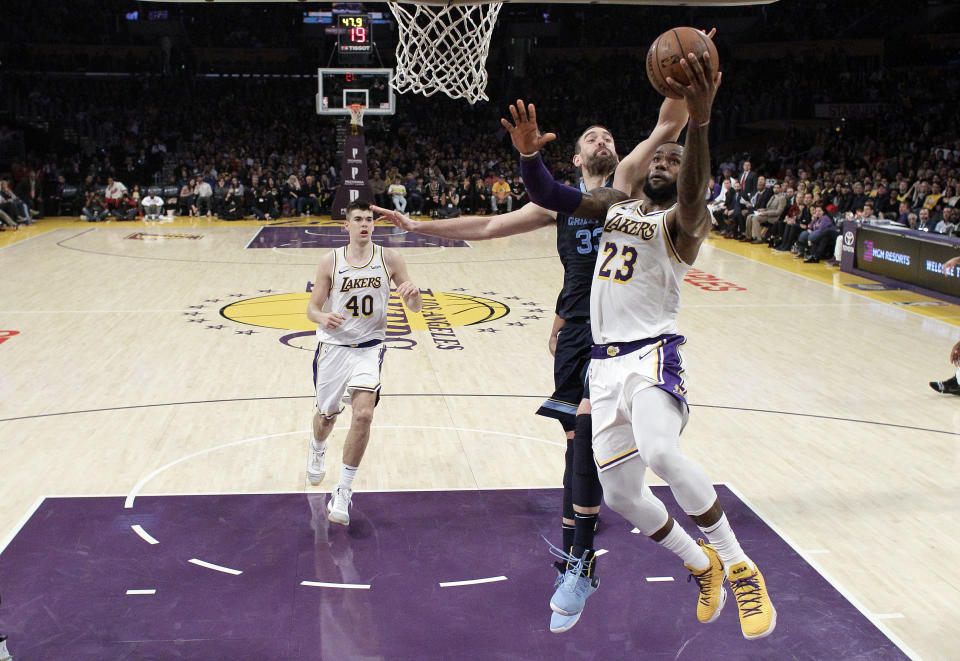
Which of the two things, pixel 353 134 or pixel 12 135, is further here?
pixel 12 135

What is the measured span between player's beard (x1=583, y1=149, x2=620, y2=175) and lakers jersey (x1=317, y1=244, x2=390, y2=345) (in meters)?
1.82

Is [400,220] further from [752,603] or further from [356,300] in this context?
[752,603]

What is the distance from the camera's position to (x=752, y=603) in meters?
3.70

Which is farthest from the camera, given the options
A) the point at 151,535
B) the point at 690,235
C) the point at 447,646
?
the point at 151,535

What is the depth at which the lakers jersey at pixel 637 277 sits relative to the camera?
381 centimetres

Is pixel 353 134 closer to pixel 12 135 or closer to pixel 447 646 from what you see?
pixel 12 135

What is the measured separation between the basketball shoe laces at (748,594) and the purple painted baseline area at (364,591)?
0.33 m

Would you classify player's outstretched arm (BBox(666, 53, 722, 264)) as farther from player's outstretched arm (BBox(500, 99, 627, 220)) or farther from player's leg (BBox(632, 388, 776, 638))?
player's leg (BBox(632, 388, 776, 638))

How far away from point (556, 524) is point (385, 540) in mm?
962

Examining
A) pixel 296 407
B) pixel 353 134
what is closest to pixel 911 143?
pixel 353 134

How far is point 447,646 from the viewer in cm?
394

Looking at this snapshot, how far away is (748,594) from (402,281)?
2764mm

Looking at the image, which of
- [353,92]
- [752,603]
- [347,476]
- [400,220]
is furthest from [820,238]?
[752,603]

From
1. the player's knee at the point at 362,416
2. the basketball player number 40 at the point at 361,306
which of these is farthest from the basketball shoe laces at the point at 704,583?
the basketball player number 40 at the point at 361,306
